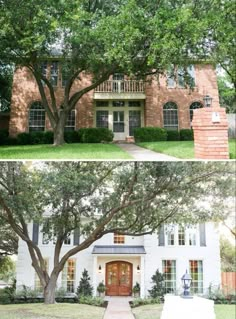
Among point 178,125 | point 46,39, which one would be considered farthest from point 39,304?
point 46,39

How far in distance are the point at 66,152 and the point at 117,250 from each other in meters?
0.88

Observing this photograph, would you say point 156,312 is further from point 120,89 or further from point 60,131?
point 120,89

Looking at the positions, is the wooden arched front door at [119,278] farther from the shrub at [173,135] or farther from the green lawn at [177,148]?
the shrub at [173,135]

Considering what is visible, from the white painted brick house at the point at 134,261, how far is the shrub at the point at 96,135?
867mm

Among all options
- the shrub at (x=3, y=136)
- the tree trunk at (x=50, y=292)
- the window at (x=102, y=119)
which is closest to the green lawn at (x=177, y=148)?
the window at (x=102, y=119)

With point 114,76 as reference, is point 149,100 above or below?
below

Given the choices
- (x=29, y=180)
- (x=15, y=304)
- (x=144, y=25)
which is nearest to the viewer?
(x=15, y=304)

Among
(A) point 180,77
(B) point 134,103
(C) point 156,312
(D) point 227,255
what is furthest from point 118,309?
(A) point 180,77

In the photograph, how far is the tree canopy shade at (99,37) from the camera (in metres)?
3.47

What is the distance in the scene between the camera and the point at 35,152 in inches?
124

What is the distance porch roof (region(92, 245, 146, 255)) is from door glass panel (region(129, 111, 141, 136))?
99 cm

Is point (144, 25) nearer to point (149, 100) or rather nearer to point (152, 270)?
point (149, 100)

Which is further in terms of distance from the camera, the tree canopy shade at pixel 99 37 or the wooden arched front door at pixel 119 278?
the tree canopy shade at pixel 99 37

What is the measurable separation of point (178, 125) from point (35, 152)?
1.20m
